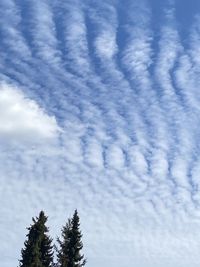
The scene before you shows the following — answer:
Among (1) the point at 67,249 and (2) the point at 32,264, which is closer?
(2) the point at 32,264

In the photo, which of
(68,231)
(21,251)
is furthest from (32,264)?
(68,231)

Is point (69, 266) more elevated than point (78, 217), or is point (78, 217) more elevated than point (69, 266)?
point (78, 217)

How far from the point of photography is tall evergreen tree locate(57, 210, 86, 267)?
252 ft

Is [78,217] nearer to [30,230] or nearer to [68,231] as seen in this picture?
[68,231]

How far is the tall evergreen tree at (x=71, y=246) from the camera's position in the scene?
76.9 meters

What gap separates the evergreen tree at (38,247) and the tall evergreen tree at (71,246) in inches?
68.7

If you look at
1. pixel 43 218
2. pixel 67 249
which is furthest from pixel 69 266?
pixel 43 218

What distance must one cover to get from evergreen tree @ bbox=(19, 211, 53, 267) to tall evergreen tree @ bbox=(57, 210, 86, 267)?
1.75 meters

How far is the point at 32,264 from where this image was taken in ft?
239

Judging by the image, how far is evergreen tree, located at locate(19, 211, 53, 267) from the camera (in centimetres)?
7338

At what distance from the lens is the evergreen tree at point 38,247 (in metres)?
73.4

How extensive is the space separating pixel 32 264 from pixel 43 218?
20.5ft

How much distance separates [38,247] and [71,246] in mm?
5473

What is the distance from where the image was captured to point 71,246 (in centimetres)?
7812
